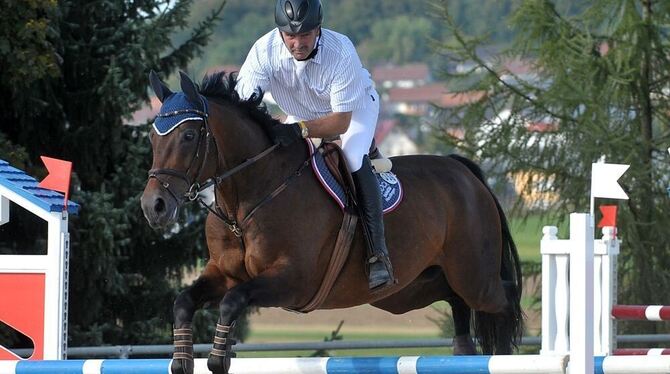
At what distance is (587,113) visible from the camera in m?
11.8

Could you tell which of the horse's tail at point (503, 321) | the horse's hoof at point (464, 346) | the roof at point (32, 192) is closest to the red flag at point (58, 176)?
the roof at point (32, 192)

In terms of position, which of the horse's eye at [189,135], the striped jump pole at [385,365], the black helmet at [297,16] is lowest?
the striped jump pole at [385,365]

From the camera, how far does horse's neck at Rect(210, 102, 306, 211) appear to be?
531 cm

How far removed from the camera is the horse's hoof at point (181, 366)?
15.6ft

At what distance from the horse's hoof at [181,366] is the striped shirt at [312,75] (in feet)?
4.42

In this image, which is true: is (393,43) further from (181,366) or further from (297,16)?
(181,366)

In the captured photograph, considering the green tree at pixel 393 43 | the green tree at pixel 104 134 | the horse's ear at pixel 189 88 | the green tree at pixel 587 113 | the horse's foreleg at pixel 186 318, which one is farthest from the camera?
the green tree at pixel 393 43

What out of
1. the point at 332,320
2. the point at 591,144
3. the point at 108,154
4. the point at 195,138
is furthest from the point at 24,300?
the point at 332,320

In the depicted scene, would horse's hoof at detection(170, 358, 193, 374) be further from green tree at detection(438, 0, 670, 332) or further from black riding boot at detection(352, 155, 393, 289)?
green tree at detection(438, 0, 670, 332)

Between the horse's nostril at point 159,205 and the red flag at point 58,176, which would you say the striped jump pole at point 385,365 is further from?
the red flag at point 58,176

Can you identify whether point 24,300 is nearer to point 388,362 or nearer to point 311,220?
point 311,220

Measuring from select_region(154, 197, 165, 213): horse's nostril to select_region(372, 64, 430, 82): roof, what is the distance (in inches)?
5538

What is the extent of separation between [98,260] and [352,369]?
17.8 feet

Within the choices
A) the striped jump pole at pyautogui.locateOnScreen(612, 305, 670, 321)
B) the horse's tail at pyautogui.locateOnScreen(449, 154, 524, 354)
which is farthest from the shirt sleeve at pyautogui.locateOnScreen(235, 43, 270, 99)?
the striped jump pole at pyautogui.locateOnScreen(612, 305, 670, 321)
